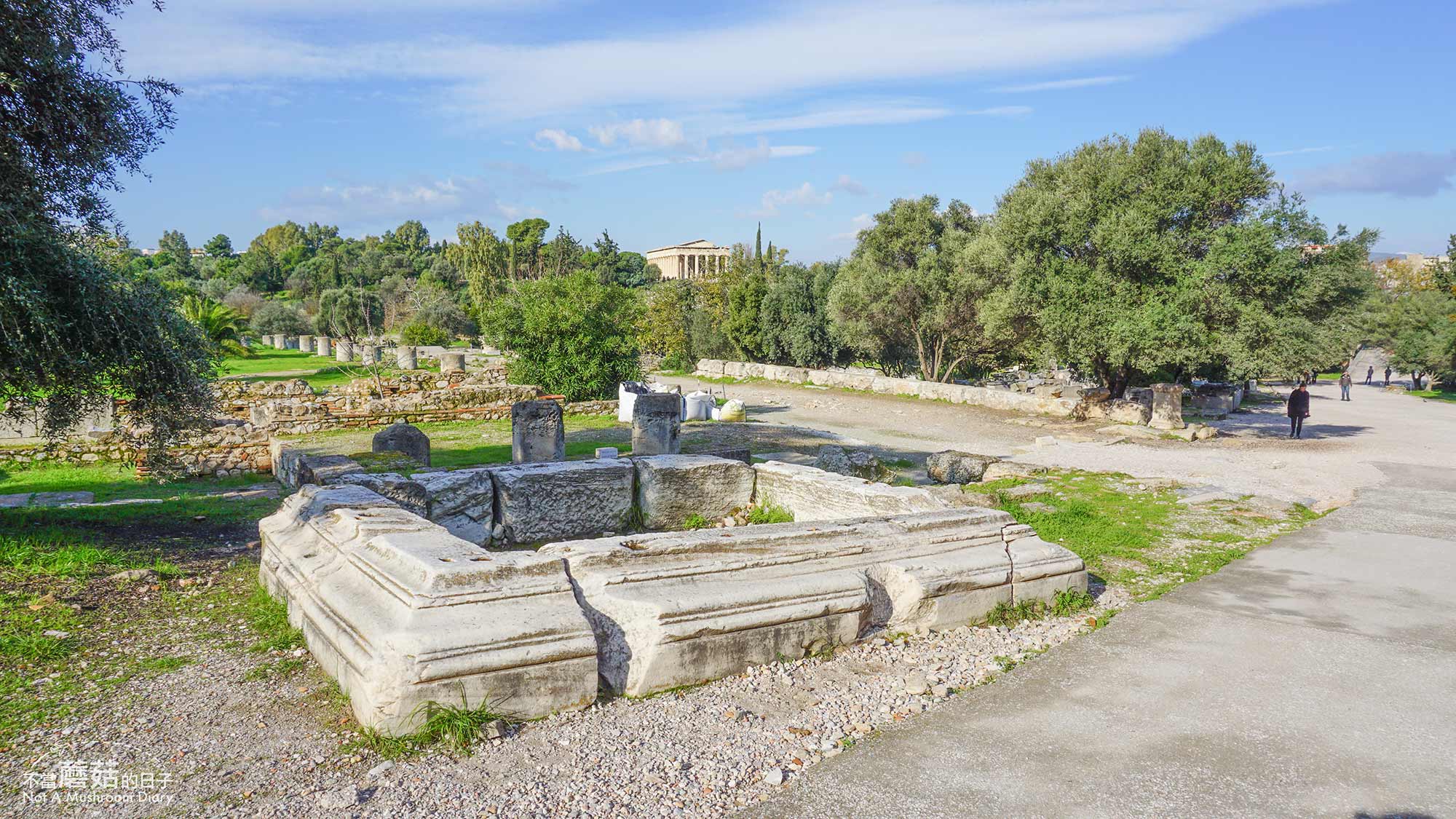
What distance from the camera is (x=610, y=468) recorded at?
254 inches

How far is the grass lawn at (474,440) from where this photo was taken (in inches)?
460

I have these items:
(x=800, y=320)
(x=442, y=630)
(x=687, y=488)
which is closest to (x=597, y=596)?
(x=442, y=630)

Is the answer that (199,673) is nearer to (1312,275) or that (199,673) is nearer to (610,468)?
(610,468)

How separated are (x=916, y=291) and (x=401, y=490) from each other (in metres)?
19.3

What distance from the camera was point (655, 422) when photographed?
37.8 feet

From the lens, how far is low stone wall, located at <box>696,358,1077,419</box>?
1883cm

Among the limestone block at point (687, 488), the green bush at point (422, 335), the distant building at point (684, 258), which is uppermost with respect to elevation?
the distant building at point (684, 258)

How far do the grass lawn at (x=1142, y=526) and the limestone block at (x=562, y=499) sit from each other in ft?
11.5

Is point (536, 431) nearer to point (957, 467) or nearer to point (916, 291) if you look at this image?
point (957, 467)

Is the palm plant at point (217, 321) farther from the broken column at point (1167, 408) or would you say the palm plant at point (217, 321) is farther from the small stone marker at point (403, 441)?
the broken column at point (1167, 408)

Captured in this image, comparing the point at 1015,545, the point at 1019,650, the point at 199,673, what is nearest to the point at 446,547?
the point at 199,673

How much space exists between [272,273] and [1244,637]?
78.1 m

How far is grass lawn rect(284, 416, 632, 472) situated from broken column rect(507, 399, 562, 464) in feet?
1.04

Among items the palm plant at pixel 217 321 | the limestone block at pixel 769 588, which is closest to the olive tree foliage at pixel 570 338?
the palm plant at pixel 217 321
